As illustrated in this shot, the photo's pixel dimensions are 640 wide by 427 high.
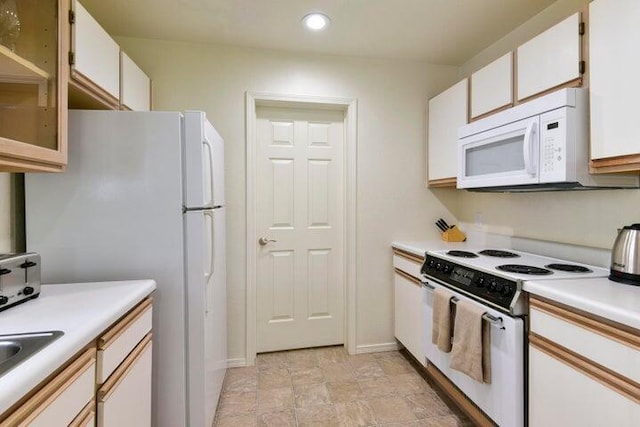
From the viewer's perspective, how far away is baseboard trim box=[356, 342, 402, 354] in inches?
109

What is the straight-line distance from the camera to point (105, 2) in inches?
77.7

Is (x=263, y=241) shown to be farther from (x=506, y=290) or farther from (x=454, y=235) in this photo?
(x=506, y=290)

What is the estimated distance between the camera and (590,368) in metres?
1.17

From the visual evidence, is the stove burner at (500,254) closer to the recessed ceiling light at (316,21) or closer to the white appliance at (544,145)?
the white appliance at (544,145)

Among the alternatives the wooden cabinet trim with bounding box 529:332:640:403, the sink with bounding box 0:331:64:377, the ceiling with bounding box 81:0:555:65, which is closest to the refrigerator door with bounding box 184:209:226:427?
the sink with bounding box 0:331:64:377

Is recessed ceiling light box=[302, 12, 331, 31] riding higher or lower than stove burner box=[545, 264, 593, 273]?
higher

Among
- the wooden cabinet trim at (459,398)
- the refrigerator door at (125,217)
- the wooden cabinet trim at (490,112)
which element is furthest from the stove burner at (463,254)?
the refrigerator door at (125,217)

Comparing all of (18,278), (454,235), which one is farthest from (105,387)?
(454,235)

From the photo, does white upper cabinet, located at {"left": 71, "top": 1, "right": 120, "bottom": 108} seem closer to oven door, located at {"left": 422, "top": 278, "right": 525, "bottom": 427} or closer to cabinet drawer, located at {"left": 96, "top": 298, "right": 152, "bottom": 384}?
cabinet drawer, located at {"left": 96, "top": 298, "right": 152, "bottom": 384}

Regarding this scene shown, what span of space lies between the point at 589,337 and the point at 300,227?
6.57 ft

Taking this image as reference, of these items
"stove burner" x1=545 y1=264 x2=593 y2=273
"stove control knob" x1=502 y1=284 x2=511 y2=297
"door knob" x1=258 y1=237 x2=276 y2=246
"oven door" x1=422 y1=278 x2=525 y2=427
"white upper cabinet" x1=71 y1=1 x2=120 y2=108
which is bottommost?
"oven door" x1=422 y1=278 x2=525 y2=427

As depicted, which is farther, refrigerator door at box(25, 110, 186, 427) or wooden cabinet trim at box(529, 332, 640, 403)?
refrigerator door at box(25, 110, 186, 427)

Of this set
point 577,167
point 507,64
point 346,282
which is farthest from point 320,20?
point 346,282

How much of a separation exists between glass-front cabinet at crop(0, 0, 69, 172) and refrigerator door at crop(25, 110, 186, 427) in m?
0.21
